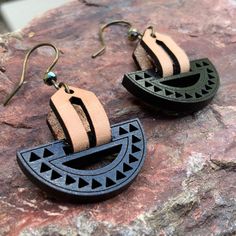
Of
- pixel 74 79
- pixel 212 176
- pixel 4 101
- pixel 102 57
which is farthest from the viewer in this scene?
pixel 102 57

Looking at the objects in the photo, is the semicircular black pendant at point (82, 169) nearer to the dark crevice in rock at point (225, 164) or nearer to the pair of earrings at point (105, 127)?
the pair of earrings at point (105, 127)

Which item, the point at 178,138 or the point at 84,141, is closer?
the point at 84,141

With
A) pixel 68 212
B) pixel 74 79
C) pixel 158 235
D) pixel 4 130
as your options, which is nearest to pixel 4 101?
pixel 4 130

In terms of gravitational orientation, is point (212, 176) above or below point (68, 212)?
below

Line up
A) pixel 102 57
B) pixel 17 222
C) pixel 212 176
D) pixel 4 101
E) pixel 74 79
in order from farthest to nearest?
pixel 102 57
pixel 74 79
pixel 4 101
pixel 212 176
pixel 17 222

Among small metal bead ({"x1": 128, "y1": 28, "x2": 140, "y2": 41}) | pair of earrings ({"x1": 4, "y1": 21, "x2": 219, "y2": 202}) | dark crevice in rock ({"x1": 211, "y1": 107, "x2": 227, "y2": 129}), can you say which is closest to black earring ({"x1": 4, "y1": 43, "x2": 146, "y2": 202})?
pair of earrings ({"x1": 4, "y1": 21, "x2": 219, "y2": 202})

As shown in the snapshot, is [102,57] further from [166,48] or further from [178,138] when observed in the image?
[178,138]

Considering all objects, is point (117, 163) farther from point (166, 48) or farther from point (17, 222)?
point (166, 48)

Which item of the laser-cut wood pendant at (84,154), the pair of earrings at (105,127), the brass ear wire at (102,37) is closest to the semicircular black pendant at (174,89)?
the pair of earrings at (105,127)
